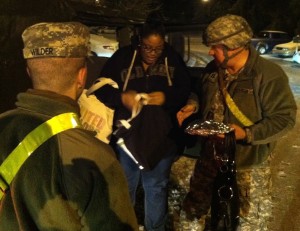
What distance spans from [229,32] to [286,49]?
19.4 metres

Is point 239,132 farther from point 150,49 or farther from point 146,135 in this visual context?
point 150,49

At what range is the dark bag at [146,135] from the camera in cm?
315

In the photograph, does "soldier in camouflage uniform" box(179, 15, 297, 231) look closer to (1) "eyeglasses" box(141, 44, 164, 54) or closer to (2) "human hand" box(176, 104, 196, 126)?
(2) "human hand" box(176, 104, 196, 126)

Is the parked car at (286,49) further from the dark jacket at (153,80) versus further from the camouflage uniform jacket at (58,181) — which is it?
the camouflage uniform jacket at (58,181)

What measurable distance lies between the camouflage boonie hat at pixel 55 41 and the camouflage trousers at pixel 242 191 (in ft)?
5.79

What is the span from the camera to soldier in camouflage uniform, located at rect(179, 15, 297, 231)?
8.87 ft

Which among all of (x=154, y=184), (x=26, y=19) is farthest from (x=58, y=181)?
(x=26, y=19)

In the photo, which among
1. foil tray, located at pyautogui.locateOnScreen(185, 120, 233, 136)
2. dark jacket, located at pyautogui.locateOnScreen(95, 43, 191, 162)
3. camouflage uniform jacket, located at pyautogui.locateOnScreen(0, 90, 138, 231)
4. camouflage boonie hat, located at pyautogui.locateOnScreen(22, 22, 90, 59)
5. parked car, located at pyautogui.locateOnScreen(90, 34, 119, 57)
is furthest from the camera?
parked car, located at pyautogui.locateOnScreen(90, 34, 119, 57)

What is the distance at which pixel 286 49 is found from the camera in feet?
68.2

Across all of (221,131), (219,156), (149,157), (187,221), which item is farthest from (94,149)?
(187,221)

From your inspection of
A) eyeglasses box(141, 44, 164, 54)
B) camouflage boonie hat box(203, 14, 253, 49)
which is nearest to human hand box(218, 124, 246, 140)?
camouflage boonie hat box(203, 14, 253, 49)

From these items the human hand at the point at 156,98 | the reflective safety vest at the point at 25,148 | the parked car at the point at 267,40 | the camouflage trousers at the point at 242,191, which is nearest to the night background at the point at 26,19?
the human hand at the point at 156,98

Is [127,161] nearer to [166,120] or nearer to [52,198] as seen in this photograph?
[166,120]

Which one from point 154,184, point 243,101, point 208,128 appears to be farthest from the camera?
point 154,184
